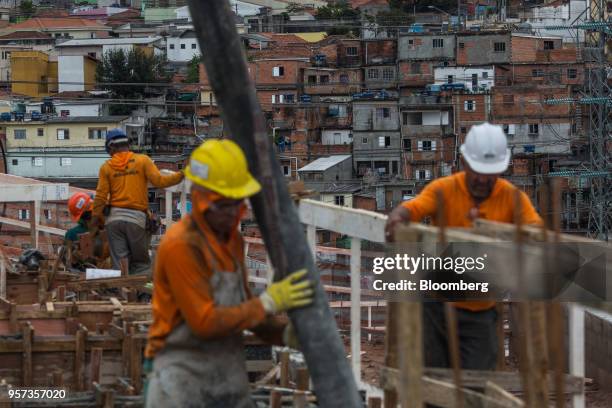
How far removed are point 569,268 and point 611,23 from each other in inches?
2431

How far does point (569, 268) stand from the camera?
627 centimetres

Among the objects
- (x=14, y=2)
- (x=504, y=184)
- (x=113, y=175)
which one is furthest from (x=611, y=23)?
(x=14, y=2)

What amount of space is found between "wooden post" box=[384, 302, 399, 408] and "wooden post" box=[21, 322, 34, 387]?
3025 mm

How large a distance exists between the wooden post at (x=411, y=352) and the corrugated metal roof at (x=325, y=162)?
248ft

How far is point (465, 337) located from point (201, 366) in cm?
144

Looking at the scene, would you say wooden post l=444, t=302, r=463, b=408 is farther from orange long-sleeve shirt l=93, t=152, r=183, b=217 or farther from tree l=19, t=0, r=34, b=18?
tree l=19, t=0, r=34, b=18

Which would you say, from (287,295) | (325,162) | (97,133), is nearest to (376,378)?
(287,295)

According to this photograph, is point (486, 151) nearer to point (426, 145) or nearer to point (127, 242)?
point (127, 242)

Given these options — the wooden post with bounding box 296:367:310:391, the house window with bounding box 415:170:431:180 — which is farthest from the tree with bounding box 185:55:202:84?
the wooden post with bounding box 296:367:310:391

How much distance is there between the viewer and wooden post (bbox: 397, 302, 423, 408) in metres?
5.85

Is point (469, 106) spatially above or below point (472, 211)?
below

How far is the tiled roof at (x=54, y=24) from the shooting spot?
13550 cm

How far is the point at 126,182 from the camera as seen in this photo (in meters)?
12.5

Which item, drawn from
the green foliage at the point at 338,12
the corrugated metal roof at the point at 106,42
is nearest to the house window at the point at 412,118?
the corrugated metal roof at the point at 106,42
